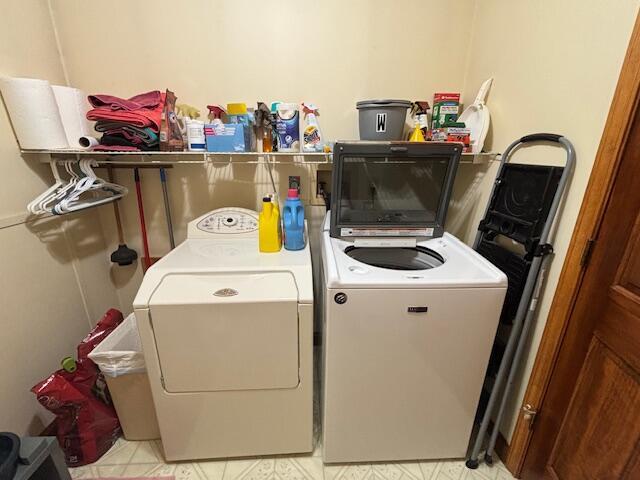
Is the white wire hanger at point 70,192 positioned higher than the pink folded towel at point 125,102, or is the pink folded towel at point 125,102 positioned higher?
the pink folded towel at point 125,102

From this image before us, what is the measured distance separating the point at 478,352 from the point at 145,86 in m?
2.16

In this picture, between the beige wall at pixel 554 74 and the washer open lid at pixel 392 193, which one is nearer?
the beige wall at pixel 554 74

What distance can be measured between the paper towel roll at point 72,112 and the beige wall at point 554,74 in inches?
80.7

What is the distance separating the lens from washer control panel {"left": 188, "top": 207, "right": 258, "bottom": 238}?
168cm

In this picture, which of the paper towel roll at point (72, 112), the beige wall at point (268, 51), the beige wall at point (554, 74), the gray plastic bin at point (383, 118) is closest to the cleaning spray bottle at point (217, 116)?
the beige wall at point (268, 51)

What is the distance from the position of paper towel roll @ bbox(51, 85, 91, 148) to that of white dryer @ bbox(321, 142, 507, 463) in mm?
1249

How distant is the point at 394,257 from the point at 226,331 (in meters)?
0.92

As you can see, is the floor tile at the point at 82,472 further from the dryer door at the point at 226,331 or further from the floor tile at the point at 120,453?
the dryer door at the point at 226,331

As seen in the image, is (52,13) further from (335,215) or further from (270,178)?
(335,215)

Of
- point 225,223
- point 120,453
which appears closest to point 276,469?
point 120,453

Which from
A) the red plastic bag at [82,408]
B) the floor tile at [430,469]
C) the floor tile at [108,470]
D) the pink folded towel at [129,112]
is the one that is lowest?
the floor tile at [108,470]

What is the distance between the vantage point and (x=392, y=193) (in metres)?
1.51

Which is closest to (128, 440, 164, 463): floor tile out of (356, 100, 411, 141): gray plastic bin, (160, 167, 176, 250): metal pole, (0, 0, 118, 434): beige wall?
(0, 0, 118, 434): beige wall

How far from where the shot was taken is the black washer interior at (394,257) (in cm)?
150
